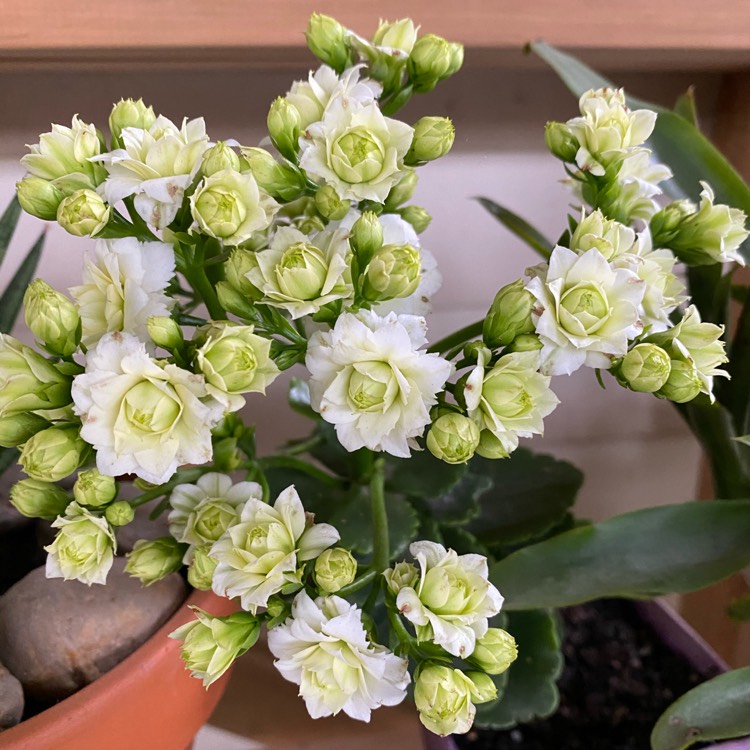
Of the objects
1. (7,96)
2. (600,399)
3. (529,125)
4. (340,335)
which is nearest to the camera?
(340,335)

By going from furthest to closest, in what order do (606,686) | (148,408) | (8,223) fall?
(606,686), (8,223), (148,408)

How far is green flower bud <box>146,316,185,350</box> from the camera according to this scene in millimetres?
323

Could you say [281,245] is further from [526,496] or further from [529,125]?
→ [529,125]

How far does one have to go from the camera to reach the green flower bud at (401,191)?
1.35 feet

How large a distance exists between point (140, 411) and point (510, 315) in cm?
18

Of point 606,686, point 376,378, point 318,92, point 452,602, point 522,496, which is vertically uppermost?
point 318,92

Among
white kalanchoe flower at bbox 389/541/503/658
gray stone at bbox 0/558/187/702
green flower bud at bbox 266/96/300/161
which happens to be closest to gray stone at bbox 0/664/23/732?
gray stone at bbox 0/558/187/702

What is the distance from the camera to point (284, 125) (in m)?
0.36

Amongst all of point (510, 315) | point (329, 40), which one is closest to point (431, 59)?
point (329, 40)

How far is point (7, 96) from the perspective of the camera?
60 centimetres

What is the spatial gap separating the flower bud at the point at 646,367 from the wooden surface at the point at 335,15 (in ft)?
1.14

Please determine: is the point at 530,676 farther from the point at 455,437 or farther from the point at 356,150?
the point at 356,150

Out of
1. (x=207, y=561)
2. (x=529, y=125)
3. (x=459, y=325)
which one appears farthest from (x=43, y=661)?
(x=529, y=125)

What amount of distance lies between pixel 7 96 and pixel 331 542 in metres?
0.50
